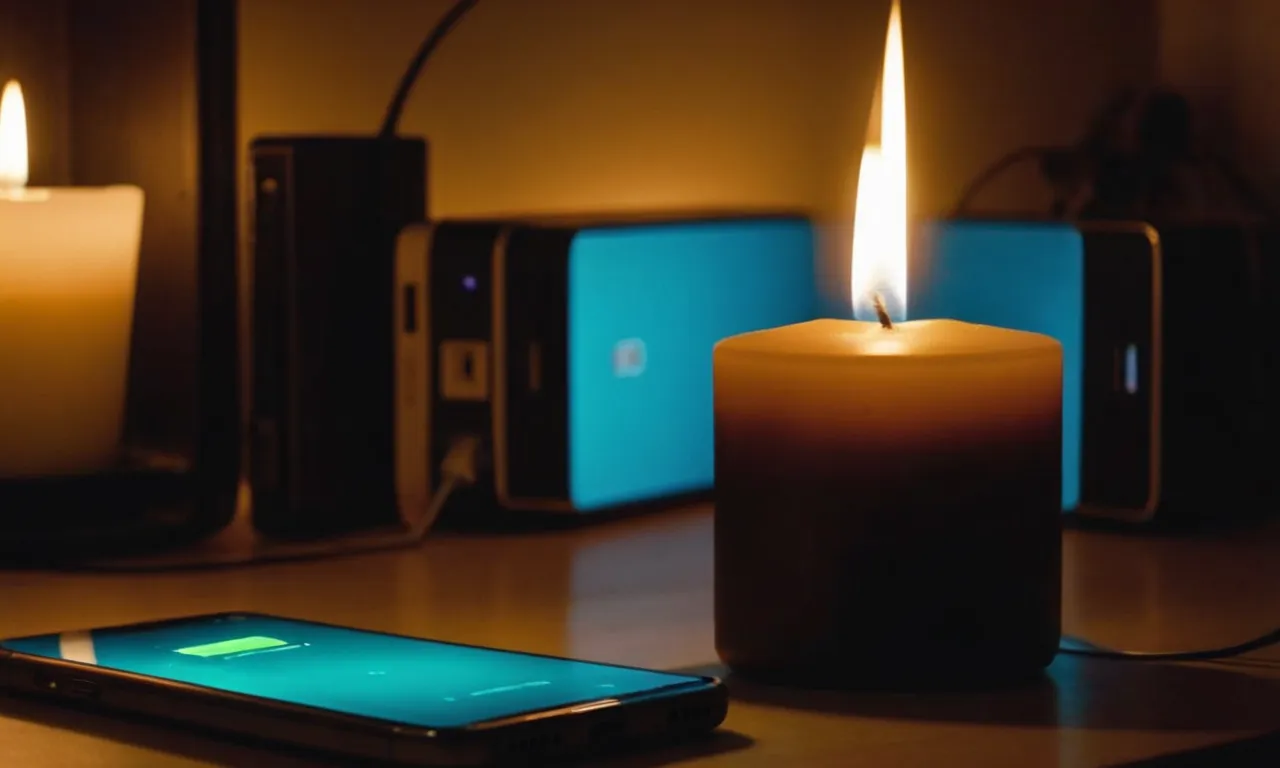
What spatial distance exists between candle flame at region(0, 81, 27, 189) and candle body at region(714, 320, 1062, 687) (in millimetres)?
415

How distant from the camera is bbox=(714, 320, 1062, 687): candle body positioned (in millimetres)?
596

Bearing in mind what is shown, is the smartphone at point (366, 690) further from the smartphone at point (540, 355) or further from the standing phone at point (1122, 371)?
the standing phone at point (1122, 371)

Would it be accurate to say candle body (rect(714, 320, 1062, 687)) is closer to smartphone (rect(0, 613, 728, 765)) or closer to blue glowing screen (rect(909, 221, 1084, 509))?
smartphone (rect(0, 613, 728, 765))

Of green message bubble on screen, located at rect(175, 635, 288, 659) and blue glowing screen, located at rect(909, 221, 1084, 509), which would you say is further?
blue glowing screen, located at rect(909, 221, 1084, 509)

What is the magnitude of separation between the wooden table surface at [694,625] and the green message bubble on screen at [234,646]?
4cm

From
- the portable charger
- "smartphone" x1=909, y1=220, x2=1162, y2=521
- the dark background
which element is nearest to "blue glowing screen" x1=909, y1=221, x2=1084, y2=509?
"smartphone" x1=909, y1=220, x2=1162, y2=521

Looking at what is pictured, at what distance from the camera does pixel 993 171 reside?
4.60ft

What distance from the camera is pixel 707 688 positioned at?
549 millimetres

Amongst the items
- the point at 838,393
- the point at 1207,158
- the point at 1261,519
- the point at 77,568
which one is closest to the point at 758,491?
the point at 838,393

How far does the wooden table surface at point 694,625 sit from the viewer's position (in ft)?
1.78

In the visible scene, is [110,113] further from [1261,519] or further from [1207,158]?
[1207,158]

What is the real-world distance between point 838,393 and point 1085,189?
2.92ft

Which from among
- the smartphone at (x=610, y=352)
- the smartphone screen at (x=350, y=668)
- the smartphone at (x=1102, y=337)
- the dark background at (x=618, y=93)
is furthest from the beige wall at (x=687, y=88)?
the smartphone screen at (x=350, y=668)

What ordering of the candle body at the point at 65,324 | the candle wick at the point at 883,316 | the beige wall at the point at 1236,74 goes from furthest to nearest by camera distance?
the beige wall at the point at 1236,74 → the candle body at the point at 65,324 → the candle wick at the point at 883,316
